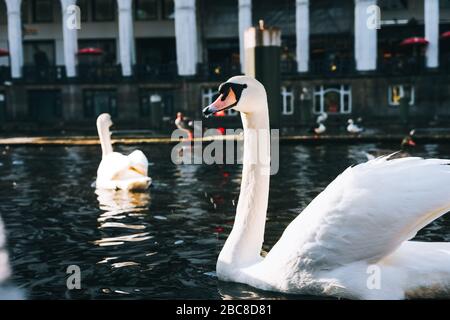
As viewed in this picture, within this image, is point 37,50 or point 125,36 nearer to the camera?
point 125,36

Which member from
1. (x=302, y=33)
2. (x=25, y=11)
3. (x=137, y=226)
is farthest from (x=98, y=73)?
(x=137, y=226)

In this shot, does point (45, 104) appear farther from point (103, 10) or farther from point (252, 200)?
point (252, 200)

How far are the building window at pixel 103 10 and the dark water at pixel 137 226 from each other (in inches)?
1267

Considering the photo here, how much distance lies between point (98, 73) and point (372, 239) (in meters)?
41.1

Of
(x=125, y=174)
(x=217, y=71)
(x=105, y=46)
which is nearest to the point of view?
(x=125, y=174)

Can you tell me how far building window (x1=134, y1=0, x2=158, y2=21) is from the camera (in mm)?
48688

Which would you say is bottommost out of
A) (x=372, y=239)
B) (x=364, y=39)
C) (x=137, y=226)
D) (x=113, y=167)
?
(x=137, y=226)

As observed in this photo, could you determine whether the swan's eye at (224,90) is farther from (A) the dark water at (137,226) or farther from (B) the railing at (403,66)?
(B) the railing at (403,66)

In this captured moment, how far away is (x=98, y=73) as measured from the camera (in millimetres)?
45062

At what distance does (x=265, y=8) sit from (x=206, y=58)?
5.18 meters

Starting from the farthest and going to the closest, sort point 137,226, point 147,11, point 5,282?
point 147,11 < point 137,226 < point 5,282

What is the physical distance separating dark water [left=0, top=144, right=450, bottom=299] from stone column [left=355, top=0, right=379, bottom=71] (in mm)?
24928

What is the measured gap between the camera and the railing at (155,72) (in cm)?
4381

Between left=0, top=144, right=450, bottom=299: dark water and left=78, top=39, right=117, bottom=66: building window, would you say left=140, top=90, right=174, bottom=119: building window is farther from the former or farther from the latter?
left=0, top=144, right=450, bottom=299: dark water
